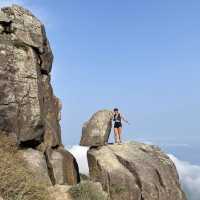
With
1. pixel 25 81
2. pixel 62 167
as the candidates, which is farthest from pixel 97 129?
pixel 25 81

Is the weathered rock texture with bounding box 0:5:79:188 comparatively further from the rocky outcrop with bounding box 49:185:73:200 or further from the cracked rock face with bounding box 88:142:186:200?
the cracked rock face with bounding box 88:142:186:200

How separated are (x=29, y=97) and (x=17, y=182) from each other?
21.2 ft

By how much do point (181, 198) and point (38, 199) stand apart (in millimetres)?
11595

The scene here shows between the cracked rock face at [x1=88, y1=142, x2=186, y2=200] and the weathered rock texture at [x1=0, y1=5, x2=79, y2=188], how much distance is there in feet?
6.15

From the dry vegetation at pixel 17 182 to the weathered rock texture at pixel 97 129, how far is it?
7846mm

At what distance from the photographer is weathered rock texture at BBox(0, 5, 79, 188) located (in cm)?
2820

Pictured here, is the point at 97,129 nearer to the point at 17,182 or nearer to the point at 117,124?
the point at 117,124

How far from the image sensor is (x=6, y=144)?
87.9 ft

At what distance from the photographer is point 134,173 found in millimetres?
30625

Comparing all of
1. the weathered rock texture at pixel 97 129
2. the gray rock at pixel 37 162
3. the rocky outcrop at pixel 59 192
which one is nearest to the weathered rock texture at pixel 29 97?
the gray rock at pixel 37 162

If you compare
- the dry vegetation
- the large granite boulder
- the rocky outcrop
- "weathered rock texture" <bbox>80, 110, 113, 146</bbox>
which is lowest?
the rocky outcrop

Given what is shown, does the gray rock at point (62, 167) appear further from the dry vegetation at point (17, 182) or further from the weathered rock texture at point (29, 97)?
the dry vegetation at point (17, 182)

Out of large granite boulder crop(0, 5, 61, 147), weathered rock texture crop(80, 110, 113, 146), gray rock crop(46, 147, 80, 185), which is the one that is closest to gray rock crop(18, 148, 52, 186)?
large granite boulder crop(0, 5, 61, 147)

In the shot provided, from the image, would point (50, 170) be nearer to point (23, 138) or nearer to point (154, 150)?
point (23, 138)
